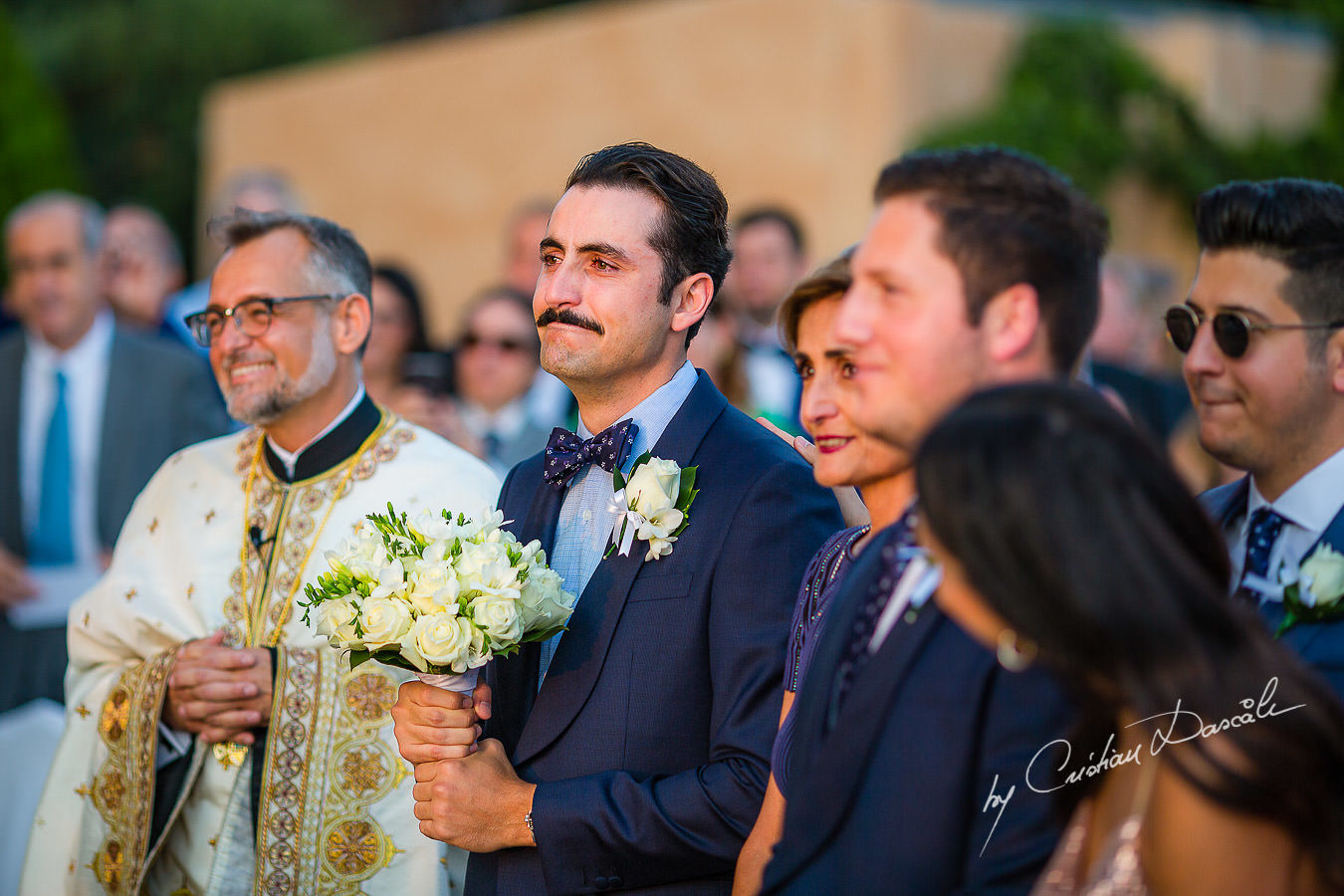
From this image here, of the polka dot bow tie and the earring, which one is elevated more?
the polka dot bow tie

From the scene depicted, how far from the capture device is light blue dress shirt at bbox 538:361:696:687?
3396 millimetres

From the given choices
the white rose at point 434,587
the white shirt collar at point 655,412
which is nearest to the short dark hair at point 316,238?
the white shirt collar at point 655,412

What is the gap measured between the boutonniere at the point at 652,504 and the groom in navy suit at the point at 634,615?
0.04 meters

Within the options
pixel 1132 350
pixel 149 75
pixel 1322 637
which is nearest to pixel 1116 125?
pixel 1132 350

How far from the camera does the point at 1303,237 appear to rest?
304cm

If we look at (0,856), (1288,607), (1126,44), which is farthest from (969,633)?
(1126,44)

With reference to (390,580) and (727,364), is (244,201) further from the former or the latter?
(390,580)

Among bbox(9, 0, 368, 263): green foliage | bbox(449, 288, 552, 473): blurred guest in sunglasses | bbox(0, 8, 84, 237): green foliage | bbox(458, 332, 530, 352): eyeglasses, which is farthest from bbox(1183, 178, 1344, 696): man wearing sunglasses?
bbox(9, 0, 368, 263): green foliage

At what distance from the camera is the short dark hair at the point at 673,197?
3.43 m

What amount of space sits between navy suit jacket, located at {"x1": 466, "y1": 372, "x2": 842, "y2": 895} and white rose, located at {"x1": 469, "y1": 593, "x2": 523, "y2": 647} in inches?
13.9

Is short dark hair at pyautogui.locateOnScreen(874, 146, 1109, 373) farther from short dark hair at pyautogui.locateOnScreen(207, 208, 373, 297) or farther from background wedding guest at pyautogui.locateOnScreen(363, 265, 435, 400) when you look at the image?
background wedding guest at pyautogui.locateOnScreen(363, 265, 435, 400)

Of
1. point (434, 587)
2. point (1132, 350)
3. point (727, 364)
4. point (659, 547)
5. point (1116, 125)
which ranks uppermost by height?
point (1116, 125)

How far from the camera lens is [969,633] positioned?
85.6 inches

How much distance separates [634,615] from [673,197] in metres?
1.09
